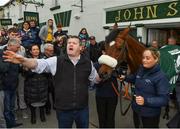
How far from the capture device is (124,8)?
10.2 metres

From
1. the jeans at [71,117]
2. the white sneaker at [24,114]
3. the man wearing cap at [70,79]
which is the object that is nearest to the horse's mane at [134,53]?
the man wearing cap at [70,79]

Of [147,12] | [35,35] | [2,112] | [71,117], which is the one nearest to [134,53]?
[71,117]

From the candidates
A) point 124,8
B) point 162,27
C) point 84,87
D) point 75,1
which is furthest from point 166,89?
point 75,1

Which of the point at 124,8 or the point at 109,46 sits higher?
the point at 124,8

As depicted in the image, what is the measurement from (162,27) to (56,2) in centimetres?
699

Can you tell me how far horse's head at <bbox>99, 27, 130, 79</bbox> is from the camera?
14.6 ft

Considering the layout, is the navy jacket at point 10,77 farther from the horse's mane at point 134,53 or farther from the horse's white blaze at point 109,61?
the horse's mane at point 134,53

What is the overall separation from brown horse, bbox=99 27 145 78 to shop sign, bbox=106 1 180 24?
4119 mm

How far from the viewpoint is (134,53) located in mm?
4805

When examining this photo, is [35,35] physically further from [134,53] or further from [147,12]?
[134,53]

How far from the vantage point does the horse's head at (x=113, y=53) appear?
4.45m

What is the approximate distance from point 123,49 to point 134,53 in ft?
0.75

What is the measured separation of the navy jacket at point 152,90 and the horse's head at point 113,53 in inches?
24.0

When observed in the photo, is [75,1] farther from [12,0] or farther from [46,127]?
[12,0]
